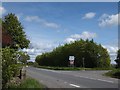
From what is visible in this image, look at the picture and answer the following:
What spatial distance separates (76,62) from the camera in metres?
104

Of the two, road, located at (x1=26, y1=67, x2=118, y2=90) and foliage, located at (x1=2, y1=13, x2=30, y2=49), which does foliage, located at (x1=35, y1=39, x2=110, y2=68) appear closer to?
road, located at (x1=26, y1=67, x2=118, y2=90)

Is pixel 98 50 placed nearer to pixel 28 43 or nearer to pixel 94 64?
pixel 94 64

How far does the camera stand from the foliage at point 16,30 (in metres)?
36.9

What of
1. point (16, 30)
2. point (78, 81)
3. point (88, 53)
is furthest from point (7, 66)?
point (88, 53)

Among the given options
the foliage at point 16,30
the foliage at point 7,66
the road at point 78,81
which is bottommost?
the road at point 78,81

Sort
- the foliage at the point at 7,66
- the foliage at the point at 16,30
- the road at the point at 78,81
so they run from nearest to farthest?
1. the foliage at the point at 7,66
2. the road at the point at 78,81
3. the foliage at the point at 16,30

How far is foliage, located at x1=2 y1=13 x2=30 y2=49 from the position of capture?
36.9m

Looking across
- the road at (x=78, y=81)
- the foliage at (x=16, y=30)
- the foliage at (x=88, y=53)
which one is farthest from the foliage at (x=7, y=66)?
the foliage at (x=88, y=53)

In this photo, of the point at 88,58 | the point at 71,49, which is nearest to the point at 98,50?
the point at 88,58

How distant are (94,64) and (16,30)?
205 feet

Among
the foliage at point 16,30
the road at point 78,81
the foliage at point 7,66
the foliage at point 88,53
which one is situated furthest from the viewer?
the foliage at point 88,53

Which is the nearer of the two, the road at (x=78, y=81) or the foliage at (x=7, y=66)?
the foliage at (x=7, y=66)

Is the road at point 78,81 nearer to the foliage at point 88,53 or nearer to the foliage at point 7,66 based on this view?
the foliage at point 7,66

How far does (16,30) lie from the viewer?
1480 inches
